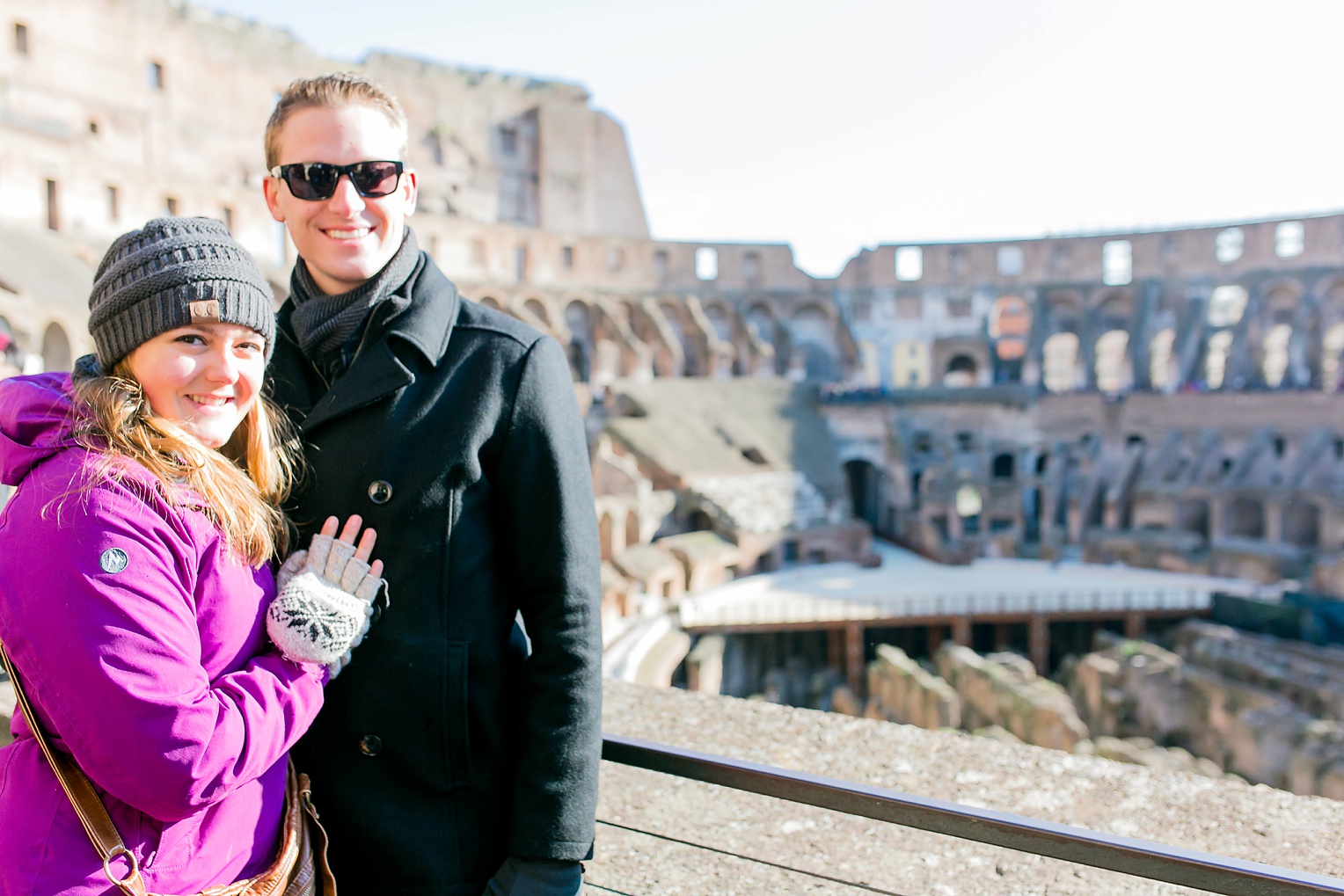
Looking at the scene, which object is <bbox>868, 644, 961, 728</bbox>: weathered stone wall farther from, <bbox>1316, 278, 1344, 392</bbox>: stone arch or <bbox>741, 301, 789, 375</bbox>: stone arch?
<bbox>1316, 278, 1344, 392</bbox>: stone arch

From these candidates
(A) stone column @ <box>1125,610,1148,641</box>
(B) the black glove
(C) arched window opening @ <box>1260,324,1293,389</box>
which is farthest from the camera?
(C) arched window opening @ <box>1260,324,1293,389</box>

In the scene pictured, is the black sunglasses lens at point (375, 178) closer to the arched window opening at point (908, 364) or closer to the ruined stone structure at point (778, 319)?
the ruined stone structure at point (778, 319)

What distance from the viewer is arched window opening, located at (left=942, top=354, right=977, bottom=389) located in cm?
3597

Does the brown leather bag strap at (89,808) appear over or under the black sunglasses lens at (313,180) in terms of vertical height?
under

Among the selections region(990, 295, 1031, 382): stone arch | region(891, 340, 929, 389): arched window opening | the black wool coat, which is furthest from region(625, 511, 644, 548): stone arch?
region(990, 295, 1031, 382): stone arch

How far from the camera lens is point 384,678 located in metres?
1.98

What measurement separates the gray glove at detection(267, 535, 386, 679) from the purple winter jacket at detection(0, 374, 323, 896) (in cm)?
5

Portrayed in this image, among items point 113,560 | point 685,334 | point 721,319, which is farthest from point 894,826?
point 721,319

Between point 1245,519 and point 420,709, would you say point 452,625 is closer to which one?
point 420,709

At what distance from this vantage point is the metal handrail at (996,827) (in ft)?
5.57

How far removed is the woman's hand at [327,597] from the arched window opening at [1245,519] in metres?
28.1

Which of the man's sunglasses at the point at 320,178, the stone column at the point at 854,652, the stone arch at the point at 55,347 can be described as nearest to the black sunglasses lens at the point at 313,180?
the man's sunglasses at the point at 320,178

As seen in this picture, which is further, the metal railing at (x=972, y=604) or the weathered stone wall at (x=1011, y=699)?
the metal railing at (x=972, y=604)

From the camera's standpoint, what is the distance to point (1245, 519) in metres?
24.7
